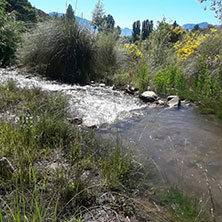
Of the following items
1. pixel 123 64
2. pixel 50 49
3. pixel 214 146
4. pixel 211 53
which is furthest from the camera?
pixel 123 64

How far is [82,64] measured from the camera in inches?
243

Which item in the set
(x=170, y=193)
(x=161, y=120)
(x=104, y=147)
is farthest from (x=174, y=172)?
(x=161, y=120)

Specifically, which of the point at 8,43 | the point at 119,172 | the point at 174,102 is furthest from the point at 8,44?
the point at 119,172

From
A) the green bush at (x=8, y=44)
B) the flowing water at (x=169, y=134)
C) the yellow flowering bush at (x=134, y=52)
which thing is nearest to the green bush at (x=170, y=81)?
the flowing water at (x=169, y=134)

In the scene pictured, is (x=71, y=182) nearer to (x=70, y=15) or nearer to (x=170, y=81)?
(x=170, y=81)

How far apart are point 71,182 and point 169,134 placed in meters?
1.89

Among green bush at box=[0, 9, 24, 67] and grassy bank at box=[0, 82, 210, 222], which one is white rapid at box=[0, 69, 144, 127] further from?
green bush at box=[0, 9, 24, 67]

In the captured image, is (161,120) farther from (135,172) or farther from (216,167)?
(135,172)

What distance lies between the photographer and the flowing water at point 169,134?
1.95m

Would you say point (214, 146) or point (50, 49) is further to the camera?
point (50, 49)

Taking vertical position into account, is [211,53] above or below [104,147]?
above

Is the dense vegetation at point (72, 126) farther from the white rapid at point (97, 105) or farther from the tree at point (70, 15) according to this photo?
the white rapid at point (97, 105)

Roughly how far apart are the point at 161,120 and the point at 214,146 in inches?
40.6

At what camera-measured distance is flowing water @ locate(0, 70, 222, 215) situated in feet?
6.41
